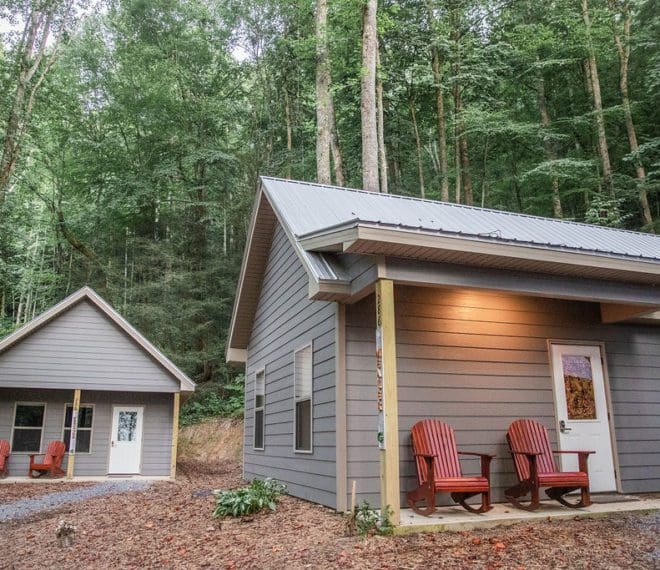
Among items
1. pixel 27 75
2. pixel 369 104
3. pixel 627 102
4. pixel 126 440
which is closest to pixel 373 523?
pixel 369 104

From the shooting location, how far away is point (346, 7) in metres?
14.3

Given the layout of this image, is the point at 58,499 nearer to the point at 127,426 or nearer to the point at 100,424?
the point at 100,424

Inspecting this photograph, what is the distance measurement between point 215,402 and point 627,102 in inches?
584

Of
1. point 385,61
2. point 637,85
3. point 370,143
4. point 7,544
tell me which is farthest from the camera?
point 385,61

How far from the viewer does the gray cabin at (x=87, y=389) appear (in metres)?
12.9

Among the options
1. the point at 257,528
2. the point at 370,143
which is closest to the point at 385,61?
the point at 370,143

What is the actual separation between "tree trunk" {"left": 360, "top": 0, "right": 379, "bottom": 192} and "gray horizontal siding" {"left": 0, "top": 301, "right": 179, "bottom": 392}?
707 cm

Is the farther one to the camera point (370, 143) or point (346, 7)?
point (346, 7)

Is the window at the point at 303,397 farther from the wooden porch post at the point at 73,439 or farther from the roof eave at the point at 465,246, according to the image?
the wooden porch post at the point at 73,439

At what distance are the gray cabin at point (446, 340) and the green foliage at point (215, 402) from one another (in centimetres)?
897

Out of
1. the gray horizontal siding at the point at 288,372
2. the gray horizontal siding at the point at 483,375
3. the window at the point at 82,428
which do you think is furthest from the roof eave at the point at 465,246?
the window at the point at 82,428

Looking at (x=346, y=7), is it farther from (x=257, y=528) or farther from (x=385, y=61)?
(x=257, y=528)

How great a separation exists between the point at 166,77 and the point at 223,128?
2818 mm

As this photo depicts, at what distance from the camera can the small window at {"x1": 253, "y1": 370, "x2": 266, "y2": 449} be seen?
30.0ft
